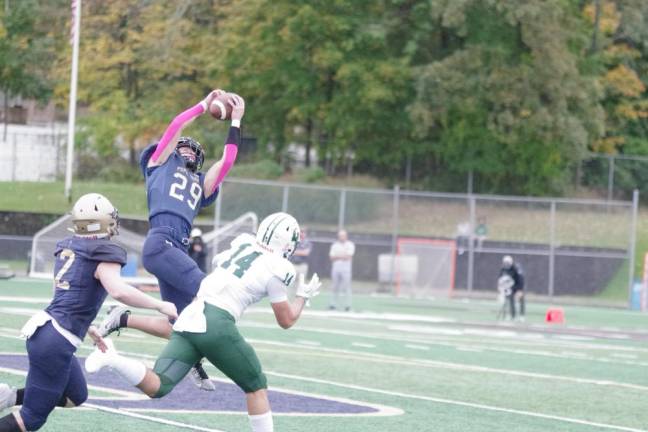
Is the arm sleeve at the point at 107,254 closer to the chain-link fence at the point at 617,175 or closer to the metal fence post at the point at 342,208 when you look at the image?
the metal fence post at the point at 342,208

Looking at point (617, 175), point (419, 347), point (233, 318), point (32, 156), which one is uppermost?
point (617, 175)

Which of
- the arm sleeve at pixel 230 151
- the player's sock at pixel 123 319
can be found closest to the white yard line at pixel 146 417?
the player's sock at pixel 123 319

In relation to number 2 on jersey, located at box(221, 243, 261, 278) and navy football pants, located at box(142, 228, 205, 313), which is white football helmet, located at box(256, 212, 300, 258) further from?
navy football pants, located at box(142, 228, 205, 313)

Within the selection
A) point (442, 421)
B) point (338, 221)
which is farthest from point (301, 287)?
point (338, 221)

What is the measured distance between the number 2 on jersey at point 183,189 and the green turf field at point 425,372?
175 centimetres

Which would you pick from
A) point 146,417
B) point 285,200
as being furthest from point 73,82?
point 146,417

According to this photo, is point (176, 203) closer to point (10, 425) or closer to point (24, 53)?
point (10, 425)

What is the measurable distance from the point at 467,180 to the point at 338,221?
1164cm

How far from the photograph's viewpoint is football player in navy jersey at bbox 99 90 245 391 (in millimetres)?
10070

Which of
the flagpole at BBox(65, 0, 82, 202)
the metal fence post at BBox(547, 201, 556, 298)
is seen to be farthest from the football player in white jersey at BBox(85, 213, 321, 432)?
the flagpole at BBox(65, 0, 82, 202)

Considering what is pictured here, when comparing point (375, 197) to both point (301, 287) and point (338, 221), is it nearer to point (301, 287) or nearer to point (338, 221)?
point (338, 221)

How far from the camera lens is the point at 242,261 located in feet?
28.0

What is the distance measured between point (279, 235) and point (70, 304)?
1.40 m

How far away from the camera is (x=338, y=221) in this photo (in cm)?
3553
